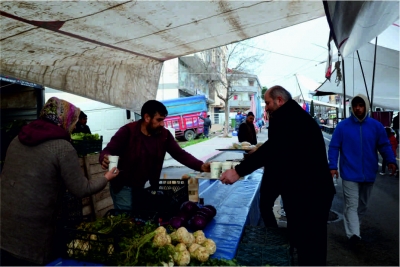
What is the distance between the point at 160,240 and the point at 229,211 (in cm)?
150

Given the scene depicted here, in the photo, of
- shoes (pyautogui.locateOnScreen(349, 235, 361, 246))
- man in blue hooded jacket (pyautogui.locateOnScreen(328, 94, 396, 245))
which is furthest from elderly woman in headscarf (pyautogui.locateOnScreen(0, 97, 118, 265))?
shoes (pyautogui.locateOnScreen(349, 235, 361, 246))

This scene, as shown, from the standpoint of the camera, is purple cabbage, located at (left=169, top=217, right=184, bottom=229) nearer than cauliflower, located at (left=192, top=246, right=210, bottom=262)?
No

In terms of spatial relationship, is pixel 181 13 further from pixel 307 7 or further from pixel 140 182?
pixel 140 182

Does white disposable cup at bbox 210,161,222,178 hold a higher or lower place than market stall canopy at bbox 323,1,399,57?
lower

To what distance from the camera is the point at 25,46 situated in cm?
325

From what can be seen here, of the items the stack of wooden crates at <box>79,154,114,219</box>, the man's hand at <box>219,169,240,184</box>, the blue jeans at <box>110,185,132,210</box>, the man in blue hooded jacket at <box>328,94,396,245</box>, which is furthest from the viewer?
the stack of wooden crates at <box>79,154,114,219</box>

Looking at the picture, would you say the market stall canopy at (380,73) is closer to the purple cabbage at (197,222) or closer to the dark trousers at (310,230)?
the dark trousers at (310,230)

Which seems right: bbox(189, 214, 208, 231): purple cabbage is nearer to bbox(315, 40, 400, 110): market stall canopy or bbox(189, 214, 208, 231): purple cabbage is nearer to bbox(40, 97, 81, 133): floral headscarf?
bbox(40, 97, 81, 133): floral headscarf

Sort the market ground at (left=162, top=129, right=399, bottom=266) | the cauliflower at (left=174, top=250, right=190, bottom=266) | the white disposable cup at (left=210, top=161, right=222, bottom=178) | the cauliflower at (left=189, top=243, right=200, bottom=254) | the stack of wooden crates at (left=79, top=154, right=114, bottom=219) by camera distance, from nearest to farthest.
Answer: the cauliflower at (left=174, top=250, right=190, bottom=266) < the cauliflower at (left=189, top=243, right=200, bottom=254) < the white disposable cup at (left=210, top=161, right=222, bottom=178) < the market ground at (left=162, top=129, right=399, bottom=266) < the stack of wooden crates at (left=79, top=154, right=114, bottom=219)

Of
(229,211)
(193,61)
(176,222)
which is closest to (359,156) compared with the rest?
(229,211)

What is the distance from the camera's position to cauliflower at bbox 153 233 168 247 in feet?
6.93

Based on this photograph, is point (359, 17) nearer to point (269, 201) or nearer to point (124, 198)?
point (269, 201)

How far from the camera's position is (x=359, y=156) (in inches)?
159

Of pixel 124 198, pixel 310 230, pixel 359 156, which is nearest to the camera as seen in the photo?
pixel 310 230
